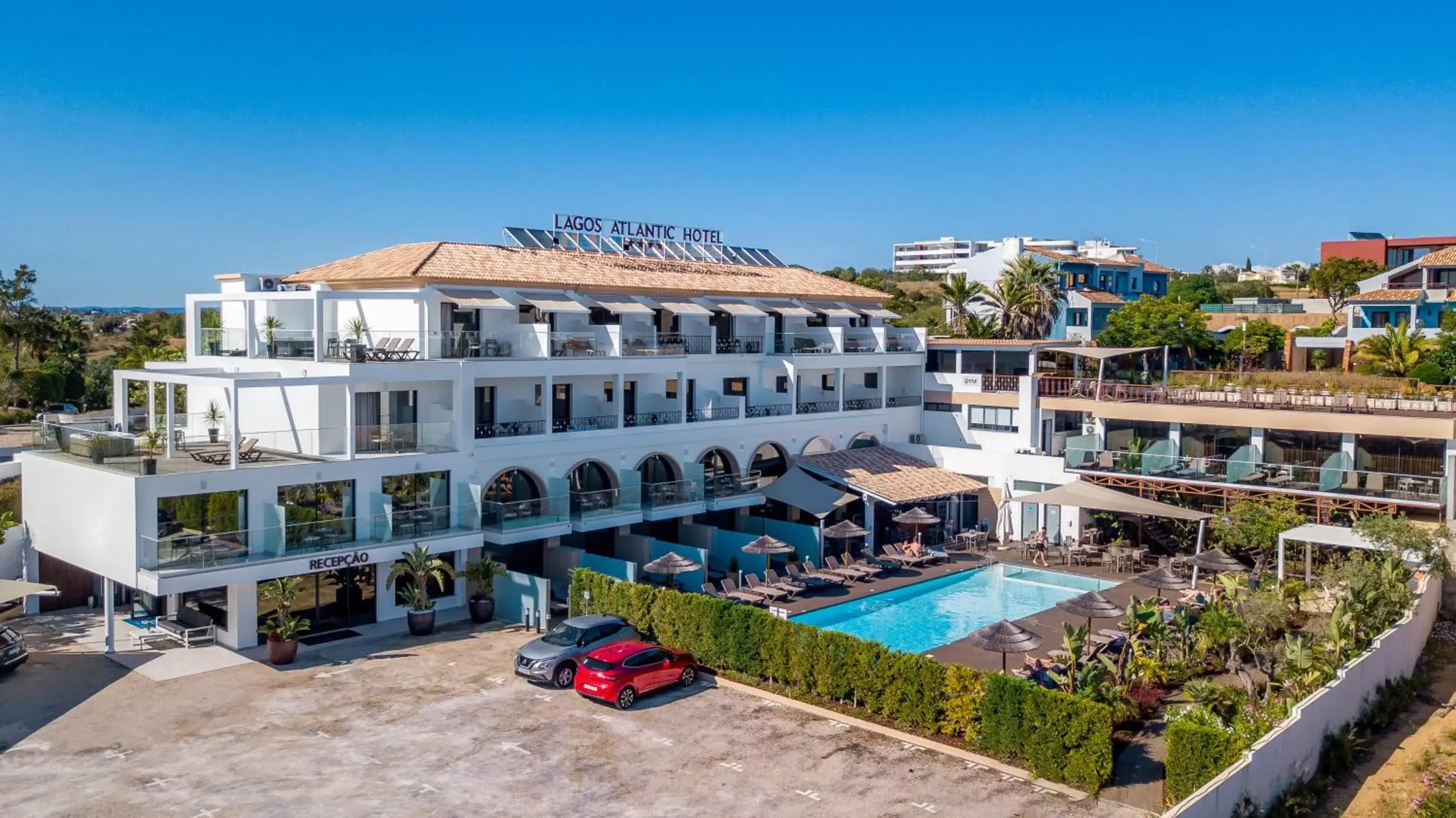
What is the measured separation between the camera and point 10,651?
2539 centimetres

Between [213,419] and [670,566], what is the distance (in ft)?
47.3

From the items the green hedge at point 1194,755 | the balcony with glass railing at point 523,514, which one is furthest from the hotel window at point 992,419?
the green hedge at point 1194,755

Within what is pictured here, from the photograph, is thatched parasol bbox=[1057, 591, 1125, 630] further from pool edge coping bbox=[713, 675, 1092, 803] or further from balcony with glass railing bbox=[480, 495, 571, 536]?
balcony with glass railing bbox=[480, 495, 571, 536]

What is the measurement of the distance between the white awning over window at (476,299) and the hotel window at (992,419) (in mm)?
19401

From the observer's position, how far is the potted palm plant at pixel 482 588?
29891mm

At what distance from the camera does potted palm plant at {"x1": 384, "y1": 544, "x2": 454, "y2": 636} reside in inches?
1133

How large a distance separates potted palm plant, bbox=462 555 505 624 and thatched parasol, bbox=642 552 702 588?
3.91 metres

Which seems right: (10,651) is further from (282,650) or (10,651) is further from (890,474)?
(890,474)

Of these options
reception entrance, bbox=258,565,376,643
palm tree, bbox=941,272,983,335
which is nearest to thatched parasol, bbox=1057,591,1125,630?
reception entrance, bbox=258,565,376,643

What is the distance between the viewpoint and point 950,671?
70.9ft

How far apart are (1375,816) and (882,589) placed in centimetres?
1649

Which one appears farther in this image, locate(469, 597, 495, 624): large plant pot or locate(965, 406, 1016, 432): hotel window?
locate(965, 406, 1016, 432): hotel window

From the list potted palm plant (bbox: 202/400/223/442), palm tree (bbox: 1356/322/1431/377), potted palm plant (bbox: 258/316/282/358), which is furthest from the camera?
palm tree (bbox: 1356/322/1431/377)

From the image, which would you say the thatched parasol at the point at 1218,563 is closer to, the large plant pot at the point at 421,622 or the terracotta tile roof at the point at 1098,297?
the large plant pot at the point at 421,622
